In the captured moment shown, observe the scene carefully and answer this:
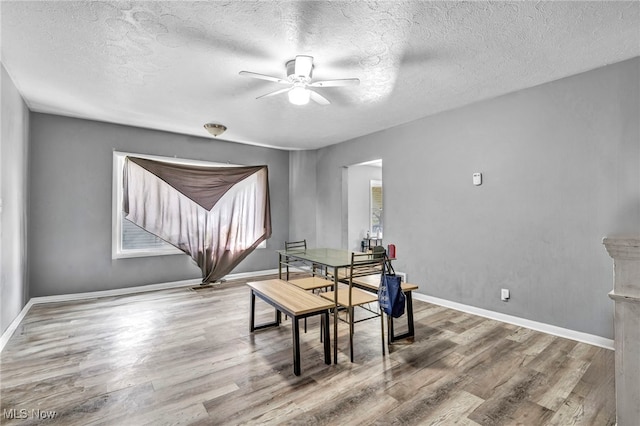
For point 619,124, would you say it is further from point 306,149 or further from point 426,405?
point 306,149

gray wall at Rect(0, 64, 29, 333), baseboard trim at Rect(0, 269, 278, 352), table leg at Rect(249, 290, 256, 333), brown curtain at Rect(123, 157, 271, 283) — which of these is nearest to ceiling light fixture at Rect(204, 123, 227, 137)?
brown curtain at Rect(123, 157, 271, 283)

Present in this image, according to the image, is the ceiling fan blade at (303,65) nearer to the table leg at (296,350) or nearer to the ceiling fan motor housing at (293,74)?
the ceiling fan motor housing at (293,74)

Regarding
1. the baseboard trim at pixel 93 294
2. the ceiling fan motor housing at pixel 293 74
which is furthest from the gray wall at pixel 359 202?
the ceiling fan motor housing at pixel 293 74

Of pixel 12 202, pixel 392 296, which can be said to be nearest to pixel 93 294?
pixel 12 202

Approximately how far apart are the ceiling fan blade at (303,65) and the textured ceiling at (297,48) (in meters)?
0.06

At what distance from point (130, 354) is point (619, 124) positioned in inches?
183

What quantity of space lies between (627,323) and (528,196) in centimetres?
221

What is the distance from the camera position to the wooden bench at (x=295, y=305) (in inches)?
89.0

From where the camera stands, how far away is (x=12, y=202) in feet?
10.1

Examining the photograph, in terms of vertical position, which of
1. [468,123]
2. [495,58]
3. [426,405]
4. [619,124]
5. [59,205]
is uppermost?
[495,58]

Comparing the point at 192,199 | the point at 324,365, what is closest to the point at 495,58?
the point at 324,365

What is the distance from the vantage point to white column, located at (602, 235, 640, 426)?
1.21 meters

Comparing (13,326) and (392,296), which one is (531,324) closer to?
(392,296)

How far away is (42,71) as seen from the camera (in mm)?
2777
